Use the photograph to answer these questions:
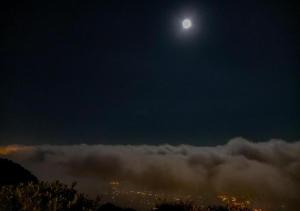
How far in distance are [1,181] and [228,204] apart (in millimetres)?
12379

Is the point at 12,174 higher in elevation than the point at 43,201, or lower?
higher

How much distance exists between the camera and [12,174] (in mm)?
20219

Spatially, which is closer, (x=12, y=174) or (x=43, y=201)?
(x=43, y=201)

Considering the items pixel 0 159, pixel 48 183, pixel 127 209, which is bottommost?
pixel 127 209

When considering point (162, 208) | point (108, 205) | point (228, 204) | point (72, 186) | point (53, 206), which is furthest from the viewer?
point (228, 204)

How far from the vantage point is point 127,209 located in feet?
48.9

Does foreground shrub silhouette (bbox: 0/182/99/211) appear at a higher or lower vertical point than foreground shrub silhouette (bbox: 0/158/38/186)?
lower

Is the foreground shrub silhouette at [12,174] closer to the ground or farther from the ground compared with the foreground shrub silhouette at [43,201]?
farther from the ground

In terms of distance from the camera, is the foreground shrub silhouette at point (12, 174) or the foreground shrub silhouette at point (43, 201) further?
the foreground shrub silhouette at point (12, 174)

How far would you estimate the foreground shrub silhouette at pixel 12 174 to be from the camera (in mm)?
19406

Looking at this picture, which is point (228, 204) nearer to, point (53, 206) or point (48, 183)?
point (48, 183)

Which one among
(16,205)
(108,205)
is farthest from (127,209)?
(16,205)

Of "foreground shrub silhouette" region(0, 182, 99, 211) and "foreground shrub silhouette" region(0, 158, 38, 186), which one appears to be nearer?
"foreground shrub silhouette" region(0, 182, 99, 211)

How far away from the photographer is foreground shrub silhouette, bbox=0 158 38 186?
63.7 feet
